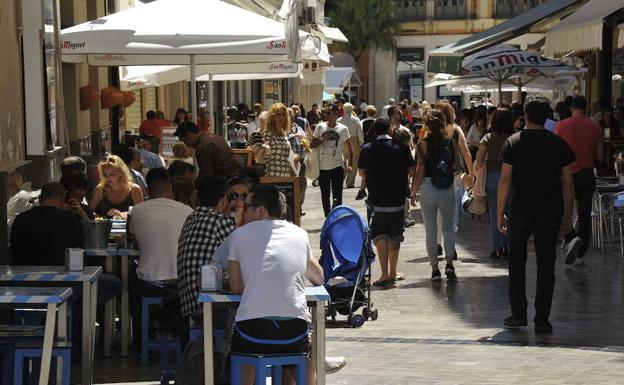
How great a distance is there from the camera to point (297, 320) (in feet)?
25.3

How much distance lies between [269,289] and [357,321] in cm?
374

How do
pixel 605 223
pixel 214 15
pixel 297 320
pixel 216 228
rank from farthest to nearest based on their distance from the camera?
pixel 605 223 < pixel 214 15 < pixel 216 228 < pixel 297 320

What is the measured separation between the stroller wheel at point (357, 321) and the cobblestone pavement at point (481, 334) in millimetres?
53

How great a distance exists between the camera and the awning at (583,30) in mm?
16656

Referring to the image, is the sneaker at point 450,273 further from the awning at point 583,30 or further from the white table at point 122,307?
the white table at point 122,307

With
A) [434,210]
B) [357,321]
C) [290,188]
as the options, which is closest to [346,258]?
[357,321]

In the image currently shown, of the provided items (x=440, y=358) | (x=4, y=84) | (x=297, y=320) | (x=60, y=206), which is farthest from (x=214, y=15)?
(x=297, y=320)

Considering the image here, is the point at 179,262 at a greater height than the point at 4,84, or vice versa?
the point at 4,84

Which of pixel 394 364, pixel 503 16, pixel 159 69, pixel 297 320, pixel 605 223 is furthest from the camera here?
pixel 503 16

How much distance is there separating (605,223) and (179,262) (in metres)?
8.96

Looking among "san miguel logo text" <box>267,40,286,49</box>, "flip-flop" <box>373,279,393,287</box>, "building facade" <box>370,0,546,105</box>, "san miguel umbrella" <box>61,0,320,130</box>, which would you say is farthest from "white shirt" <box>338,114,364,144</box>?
"building facade" <box>370,0,546,105</box>

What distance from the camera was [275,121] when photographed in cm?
1641

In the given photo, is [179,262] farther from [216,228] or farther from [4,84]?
[4,84]

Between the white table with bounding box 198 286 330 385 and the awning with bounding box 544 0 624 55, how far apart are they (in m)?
9.58
